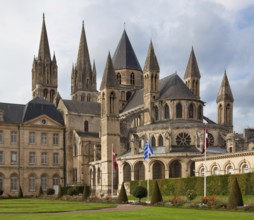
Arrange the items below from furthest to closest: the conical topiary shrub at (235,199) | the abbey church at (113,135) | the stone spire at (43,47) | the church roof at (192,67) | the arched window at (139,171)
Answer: the stone spire at (43,47) < the church roof at (192,67) < the abbey church at (113,135) < the arched window at (139,171) < the conical topiary shrub at (235,199)

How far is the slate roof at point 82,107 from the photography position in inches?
3561

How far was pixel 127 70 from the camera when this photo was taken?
104m

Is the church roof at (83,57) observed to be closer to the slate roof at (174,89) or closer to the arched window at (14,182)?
the slate roof at (174,89)

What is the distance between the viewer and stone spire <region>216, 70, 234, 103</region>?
276ft

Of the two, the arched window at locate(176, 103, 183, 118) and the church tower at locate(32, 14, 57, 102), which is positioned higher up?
the church tower at locate(32, 14, 57, 102)

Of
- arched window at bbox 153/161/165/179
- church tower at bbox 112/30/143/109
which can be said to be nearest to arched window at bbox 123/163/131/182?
arched window at bbox 153/161/165/179

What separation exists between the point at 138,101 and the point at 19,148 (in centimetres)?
2233

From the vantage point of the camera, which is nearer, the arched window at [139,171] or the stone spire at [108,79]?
the arched window at [139,171]

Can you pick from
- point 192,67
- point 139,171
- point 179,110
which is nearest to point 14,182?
point 139,171

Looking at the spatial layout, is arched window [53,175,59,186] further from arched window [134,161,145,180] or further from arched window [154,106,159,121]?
arched window [154,106,159,121]

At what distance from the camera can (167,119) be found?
80.0 meters

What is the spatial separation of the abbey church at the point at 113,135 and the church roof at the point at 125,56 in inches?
433

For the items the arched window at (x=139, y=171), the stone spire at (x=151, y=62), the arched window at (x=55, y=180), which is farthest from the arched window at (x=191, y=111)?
the arched window at (x=55, y=180)

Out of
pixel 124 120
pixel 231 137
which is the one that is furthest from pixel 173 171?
pixel 124 120
